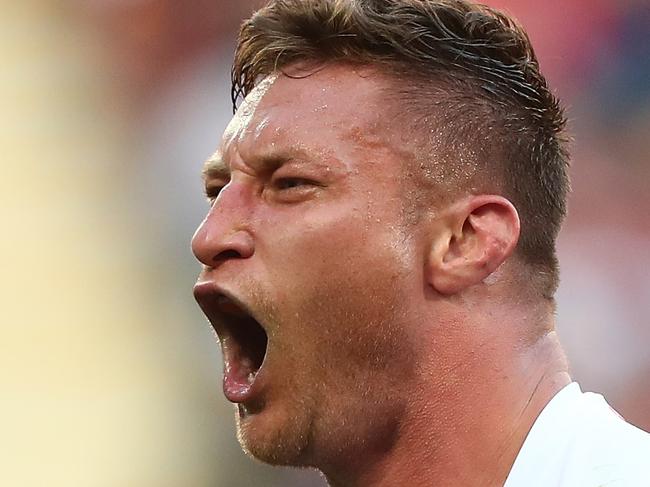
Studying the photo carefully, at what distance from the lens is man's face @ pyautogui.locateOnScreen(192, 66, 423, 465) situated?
1495 mm

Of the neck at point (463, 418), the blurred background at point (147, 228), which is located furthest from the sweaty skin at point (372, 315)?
the blurred background at point (147, 228)

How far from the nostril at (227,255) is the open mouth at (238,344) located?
5cm

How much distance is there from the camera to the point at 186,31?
3.42 m

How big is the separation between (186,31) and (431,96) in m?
1.94

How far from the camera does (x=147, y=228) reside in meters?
3.19

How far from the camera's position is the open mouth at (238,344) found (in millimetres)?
1565

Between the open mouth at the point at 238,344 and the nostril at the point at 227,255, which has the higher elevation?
the nostril at the point at 227,255

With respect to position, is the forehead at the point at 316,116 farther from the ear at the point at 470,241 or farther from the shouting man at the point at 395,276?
the ear at the point at 470,241

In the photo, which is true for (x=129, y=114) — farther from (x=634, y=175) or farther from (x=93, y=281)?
(x=634, y=175)

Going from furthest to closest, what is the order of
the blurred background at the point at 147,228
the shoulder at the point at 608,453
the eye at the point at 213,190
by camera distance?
1. the blurred background at the point at 147,228
2. the eye at the point at 213,190
3. the shoulder at the point at 608,453

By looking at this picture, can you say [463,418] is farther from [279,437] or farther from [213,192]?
[213,192]

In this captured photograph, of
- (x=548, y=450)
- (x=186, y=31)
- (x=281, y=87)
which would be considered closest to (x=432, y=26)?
(x=281, y=87)

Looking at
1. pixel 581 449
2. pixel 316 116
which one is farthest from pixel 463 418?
pixel 316 116

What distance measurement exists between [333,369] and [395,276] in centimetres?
15
